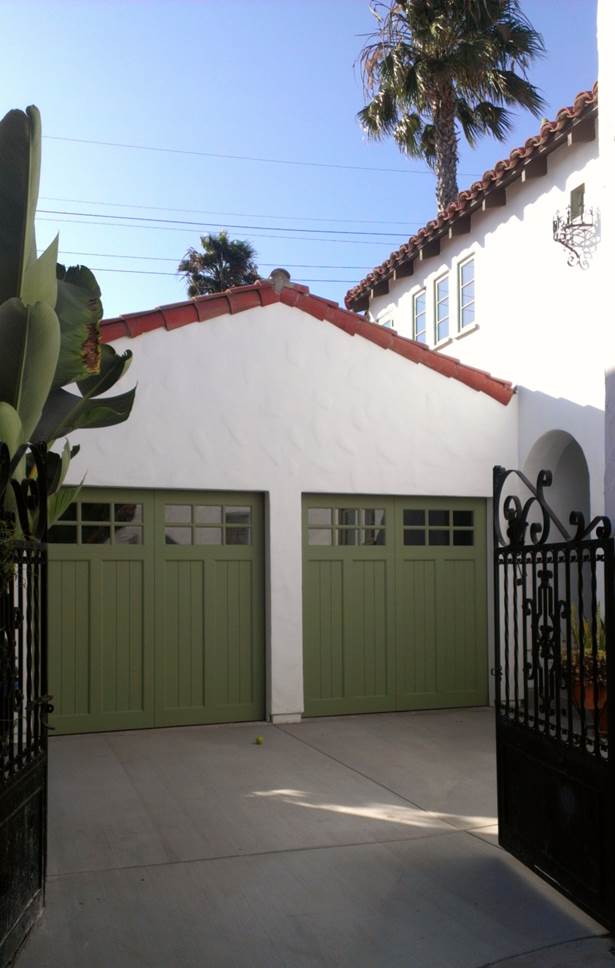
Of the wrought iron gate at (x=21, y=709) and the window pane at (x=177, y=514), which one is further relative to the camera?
the window pane at (x=177, y=514)

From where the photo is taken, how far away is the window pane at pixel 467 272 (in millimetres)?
12859

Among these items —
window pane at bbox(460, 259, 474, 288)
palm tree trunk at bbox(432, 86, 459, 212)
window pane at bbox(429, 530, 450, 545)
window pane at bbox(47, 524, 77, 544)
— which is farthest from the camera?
palm tree trunk at bbox(432, 86, 459, 212)

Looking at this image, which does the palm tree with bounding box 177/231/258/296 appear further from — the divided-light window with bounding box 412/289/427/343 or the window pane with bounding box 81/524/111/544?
the window pane with bounding box 81/524/111/544

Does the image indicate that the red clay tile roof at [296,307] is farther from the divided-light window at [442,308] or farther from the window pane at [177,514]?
the divided-light window at [442,308]

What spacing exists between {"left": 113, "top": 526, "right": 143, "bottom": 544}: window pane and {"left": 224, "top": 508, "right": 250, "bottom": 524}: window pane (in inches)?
37.1

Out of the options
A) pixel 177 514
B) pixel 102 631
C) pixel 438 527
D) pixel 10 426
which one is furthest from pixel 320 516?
pixel 10 426

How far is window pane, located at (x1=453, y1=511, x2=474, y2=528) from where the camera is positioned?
10.8 m

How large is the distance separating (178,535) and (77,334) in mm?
4640

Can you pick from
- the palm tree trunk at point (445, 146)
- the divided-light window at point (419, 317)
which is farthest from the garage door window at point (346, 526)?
the palm tree trunk at point (445, 146)

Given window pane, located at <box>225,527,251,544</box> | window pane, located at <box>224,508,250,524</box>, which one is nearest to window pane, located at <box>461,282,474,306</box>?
window pane, located at <box>224,508,250,524</box>

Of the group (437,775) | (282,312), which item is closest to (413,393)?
(282,312)

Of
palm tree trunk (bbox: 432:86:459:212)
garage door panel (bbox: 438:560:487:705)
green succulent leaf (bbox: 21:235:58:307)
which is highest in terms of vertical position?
palm tree trunk (bbox: 432:86:459:212)

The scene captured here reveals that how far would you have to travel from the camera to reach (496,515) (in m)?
5.51

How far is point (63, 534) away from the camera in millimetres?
9156
